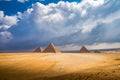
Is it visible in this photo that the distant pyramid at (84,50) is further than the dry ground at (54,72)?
Yes

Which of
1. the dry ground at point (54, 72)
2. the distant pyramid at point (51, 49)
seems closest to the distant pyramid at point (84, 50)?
the distant pyramid at point (51, 49)

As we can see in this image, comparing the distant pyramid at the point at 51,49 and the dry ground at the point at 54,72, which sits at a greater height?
the distant pyramid at the point at 51,49

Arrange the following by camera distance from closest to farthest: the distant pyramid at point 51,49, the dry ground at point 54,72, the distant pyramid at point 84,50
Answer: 1. the dry ground at point 54,72
2. the distant pyramid at point 51,49
3. the distant pyramid at point 84,50

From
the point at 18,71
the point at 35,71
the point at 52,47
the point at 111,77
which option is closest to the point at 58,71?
the point at 35,71

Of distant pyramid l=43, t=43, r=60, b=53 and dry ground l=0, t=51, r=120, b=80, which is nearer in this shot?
dry ground l=0, t=51, r=120, b=80

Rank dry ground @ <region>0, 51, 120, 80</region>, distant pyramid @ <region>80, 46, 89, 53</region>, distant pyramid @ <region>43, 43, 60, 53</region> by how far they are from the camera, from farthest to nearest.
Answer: distant pyramid @ <region>80, 46, 89, 53</region>, distant pyramid @ <region>43, 43, 60, 53</region>, dry ground @ <region>0, 51, 120, 80</region>

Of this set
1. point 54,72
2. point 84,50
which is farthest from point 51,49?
point 54,72

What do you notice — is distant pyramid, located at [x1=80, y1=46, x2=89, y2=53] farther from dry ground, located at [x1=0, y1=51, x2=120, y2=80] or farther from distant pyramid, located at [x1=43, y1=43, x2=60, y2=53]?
dry ground, located at [x1=0, y1=51, x2=120, y2=80]

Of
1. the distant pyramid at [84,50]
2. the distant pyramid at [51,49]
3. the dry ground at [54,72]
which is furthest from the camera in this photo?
the distant pyramid at [84,50]

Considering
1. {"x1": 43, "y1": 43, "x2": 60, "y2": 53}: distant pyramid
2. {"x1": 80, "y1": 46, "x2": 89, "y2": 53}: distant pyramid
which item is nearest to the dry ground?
{"x1": 43, "y1": 43, "x2": 60, "y2": 53}: distant pyramid

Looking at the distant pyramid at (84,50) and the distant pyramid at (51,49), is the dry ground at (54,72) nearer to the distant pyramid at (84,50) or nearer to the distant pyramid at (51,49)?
the distant pyramid at (51,49)

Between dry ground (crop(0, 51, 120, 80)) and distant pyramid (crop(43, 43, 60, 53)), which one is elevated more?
distant pyramid (crop(43, 43, 60, 53))

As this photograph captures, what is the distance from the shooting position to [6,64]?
57.7ft

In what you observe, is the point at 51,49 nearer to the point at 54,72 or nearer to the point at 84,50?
the point at 84,50
